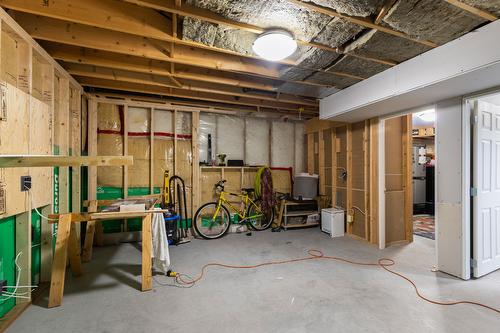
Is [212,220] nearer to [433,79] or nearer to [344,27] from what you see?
[344,27]

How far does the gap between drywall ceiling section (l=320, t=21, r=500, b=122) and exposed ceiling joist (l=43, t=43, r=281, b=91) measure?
1.33 m

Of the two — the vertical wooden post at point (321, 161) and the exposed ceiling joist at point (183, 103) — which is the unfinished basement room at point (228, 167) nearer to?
the exposed ceiling joist at point (183, 103)

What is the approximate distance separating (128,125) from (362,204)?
14.8 ft

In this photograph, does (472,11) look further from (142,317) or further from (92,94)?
(92,94)

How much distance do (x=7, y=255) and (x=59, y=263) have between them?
1.27 feet

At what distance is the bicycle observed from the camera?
4610 millimetres

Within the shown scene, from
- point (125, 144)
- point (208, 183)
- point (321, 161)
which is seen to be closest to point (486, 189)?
point (321, 161)

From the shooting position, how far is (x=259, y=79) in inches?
146

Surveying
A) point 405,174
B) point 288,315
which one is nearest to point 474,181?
point 405,174

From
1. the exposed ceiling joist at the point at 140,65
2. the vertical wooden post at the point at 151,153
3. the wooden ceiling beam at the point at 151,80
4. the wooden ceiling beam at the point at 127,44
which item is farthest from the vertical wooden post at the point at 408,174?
the vertical wooden post at the point at 151,153

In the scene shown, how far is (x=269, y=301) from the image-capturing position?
7.61ft

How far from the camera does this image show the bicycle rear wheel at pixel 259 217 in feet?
16.5

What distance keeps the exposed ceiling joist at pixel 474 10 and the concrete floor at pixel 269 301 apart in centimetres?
251

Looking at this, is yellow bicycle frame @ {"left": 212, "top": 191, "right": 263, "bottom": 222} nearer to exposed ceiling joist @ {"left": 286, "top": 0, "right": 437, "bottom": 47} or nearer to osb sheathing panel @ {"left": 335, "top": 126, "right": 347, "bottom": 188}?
osb sheathing panel @ {"left": 335, "top": 126, "right": 347, "bottom": 188}
